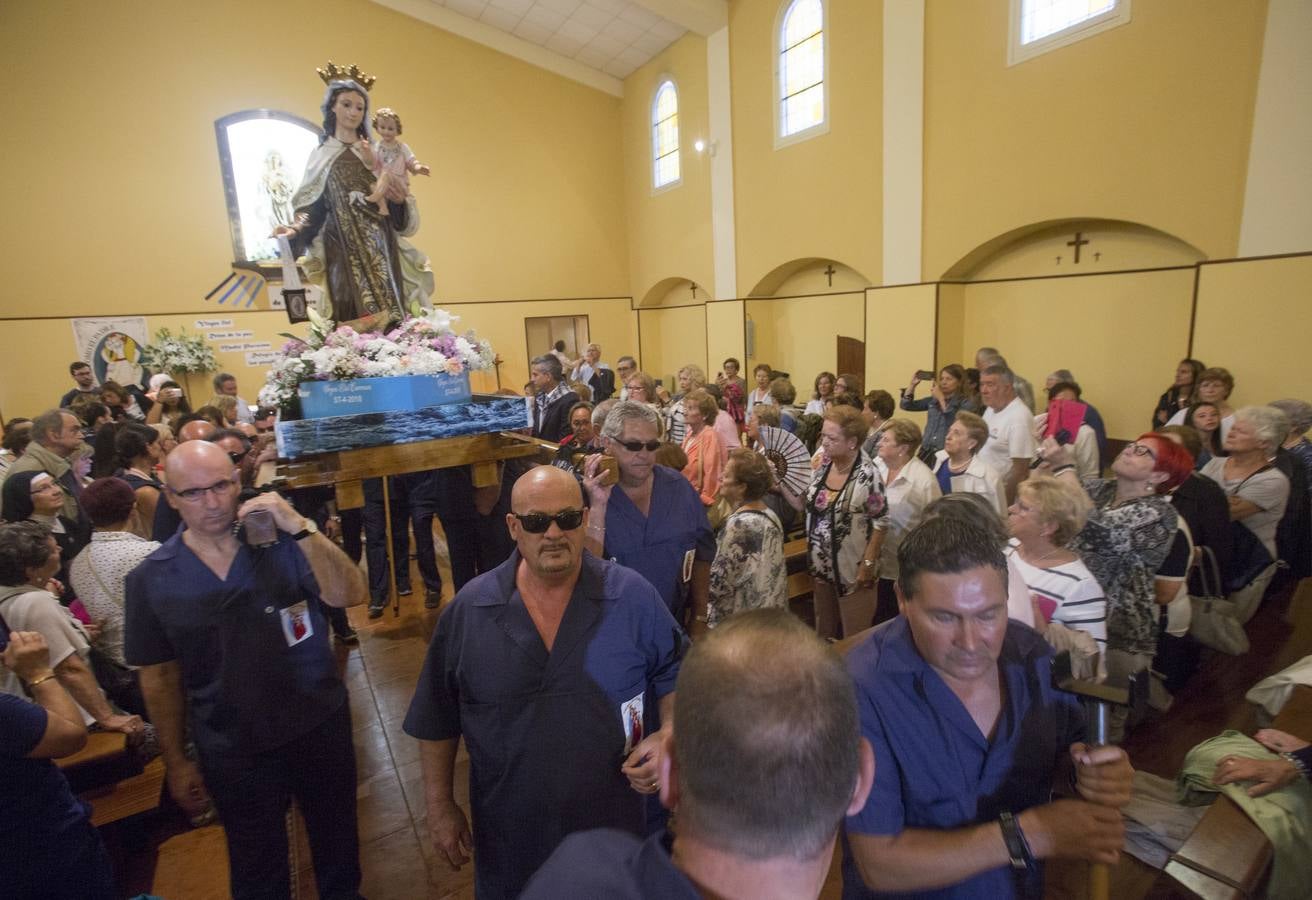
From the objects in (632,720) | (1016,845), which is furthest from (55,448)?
(1016,845)

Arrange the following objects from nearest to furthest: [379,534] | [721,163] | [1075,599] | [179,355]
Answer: [1075,599], [379,534], [179,355], [721,163]

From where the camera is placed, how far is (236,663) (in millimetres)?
2201

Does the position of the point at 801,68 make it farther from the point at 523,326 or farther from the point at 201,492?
the point at 201,492

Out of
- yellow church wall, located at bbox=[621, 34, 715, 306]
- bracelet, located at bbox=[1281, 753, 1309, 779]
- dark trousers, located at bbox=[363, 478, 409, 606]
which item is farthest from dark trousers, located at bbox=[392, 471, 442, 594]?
yellow church wall, located at bbox=[621, 34, 715, 306]

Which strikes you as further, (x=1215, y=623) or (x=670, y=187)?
(x=670, y=187)

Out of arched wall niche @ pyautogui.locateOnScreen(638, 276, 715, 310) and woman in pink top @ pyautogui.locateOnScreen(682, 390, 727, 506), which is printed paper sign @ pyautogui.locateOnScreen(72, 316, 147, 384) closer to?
arched wall niche @ pyautogui.locateOnScreen(638, 276, 715, 310)

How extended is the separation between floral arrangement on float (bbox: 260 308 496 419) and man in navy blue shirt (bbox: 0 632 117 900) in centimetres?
205

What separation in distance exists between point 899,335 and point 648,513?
7.42 m

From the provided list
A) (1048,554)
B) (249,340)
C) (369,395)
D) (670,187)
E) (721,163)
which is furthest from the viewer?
(670,187)

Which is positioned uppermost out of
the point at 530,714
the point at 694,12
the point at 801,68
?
the point at 694,12

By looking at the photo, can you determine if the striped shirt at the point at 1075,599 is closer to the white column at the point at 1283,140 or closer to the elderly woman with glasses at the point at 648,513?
the elderly woman with glasses at the point at 648,513

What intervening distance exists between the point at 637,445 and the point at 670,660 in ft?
3.82

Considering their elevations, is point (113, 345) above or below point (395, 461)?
above

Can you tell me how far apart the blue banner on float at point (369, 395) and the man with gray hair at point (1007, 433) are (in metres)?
4.16
